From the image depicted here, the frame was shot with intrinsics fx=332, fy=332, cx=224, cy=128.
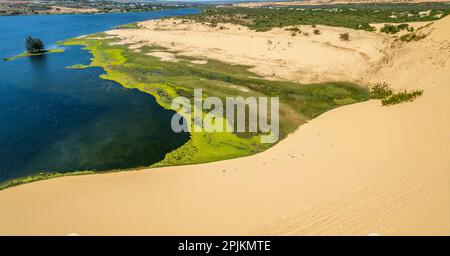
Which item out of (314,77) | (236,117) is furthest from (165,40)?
(236,117)

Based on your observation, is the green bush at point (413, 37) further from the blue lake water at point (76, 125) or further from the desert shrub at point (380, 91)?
the blue lake water at point (76, 125)

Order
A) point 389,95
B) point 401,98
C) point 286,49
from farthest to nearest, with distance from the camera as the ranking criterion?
point 286,49 → point 389,95 → point 401,98

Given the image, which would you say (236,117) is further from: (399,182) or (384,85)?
(384,85)

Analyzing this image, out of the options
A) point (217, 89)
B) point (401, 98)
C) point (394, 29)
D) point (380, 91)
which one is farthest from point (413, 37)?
point (217, 89)

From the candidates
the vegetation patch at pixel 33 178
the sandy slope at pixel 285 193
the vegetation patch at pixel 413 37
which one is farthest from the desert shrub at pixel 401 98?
the vegetation patch at pixel 33 178

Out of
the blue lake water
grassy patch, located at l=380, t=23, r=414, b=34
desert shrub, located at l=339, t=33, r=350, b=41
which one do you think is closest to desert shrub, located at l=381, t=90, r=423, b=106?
the blue lake water

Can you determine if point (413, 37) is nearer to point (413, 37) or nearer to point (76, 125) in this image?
point (413, 37)
